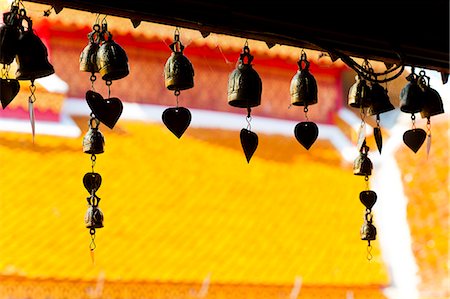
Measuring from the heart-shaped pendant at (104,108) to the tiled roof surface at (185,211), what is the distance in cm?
278

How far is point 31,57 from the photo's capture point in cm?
199

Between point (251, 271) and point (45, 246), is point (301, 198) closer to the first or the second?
point (251, 271)

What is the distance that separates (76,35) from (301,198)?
184 centimetres

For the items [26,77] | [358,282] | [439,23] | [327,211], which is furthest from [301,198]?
[26,77]

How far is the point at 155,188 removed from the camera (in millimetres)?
5387

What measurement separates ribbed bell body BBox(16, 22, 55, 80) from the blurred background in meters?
2.84

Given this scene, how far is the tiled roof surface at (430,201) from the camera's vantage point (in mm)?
5828

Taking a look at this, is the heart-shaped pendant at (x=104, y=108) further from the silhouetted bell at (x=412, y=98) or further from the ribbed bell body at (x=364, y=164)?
the ribbed bell body at (x=364, y=164)

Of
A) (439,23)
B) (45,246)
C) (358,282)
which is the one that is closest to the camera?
(439,23)

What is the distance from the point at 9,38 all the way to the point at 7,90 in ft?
0.44

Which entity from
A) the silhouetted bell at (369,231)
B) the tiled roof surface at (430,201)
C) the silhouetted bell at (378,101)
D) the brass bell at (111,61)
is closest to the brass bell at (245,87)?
the brass bell at (111,61)

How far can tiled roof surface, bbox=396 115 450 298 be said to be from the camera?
5828mm

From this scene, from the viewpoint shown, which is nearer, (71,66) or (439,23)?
(439,23)

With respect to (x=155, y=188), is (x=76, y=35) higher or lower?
higher
